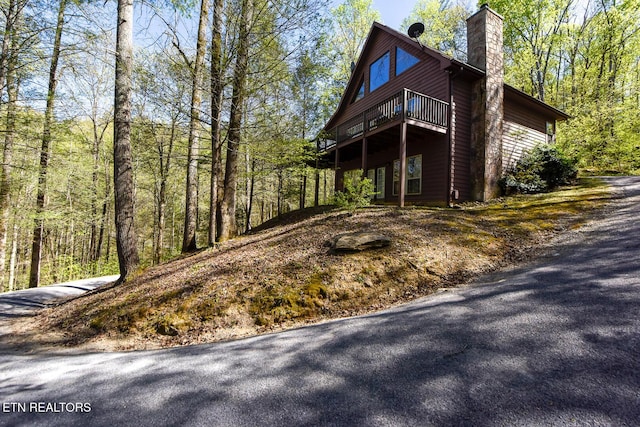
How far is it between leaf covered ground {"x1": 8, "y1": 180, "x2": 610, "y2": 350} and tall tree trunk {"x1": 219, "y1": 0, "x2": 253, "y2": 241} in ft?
7.59

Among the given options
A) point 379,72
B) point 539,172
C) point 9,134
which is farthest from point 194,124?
point 539,172

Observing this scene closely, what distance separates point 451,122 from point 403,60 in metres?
4.31

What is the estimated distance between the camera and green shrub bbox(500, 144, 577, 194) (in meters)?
9.91

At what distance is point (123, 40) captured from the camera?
578 centimetres

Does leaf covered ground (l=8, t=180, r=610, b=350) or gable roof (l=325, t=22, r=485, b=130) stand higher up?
gable roof (l=325, t=22, r=485, b=130)

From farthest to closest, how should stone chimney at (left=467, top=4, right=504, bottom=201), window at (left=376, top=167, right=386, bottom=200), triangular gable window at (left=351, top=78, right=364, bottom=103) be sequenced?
triangular gable window at (left=351, top=78, right=364, bottom=103), window at (left=376, top=167, right=386, bottom=200), stone chimney at (left=467, top=4, right=504, bottom=201)

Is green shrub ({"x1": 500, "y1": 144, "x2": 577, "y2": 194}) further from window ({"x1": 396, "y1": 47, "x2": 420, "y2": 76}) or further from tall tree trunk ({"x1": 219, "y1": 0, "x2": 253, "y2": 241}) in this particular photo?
tall tree trunk ({"x1": 219, "y1": 0, "x2": 253, "y2": 241})

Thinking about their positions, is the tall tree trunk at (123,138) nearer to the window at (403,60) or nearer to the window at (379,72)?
the window at (403,60)

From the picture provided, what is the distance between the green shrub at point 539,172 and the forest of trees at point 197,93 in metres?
5.11

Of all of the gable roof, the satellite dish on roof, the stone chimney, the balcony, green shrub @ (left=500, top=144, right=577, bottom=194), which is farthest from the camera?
the satellite dish on roof

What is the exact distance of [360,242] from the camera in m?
4.87

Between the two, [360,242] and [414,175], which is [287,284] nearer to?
[360,242]

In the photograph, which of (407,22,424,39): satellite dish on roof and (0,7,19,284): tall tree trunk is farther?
(407,22,424,39): satellite dish on roof

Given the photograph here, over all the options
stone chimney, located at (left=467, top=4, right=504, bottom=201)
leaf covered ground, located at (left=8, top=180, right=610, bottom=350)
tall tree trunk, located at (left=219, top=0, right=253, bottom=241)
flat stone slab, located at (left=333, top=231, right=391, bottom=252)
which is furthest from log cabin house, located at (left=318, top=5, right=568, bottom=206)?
tall tree trunk, located at (left=219, top=0, right=253, bottom=241)
